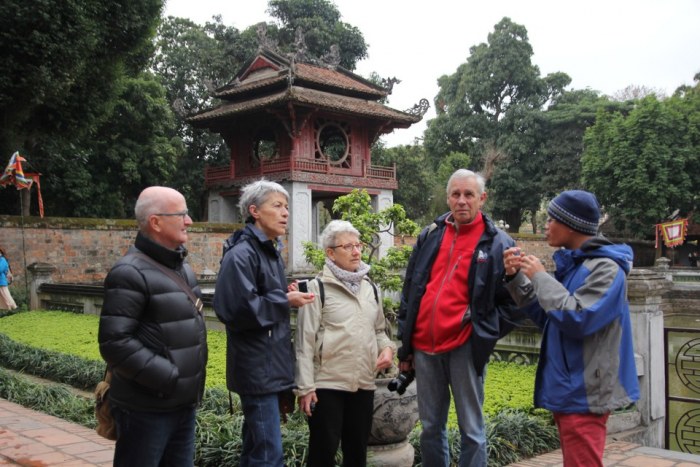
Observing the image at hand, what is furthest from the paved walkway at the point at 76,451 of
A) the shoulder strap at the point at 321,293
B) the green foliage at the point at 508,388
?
the shoulder strap at the point at 321,293

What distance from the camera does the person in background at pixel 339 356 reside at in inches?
127

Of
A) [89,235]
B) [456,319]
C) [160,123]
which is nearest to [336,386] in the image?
[456,319]

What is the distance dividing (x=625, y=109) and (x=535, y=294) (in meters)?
36.3

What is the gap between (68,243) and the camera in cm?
1741

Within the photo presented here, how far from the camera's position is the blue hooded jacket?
266 cm

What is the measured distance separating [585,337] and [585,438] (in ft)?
1.43

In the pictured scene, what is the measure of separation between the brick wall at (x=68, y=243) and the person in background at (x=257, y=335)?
14.6 meters

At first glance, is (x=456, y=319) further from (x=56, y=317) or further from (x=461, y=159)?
(x=461, y=159)

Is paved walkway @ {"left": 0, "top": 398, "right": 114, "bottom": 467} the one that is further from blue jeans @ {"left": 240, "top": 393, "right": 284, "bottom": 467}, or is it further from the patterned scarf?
the patterned scarf

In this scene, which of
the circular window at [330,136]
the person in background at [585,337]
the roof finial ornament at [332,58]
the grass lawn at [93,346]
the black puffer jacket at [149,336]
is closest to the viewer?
the black puffer jacket at [149,336]

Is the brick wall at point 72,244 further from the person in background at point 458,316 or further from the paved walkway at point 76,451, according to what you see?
the person in background at point 458,316

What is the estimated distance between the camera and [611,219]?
3434 centimetres

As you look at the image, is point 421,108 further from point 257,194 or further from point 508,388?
point 257,194

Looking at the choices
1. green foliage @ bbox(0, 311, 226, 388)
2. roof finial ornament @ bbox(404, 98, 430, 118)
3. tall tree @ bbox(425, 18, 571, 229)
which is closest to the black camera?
green foliage @ bbox(0, 311, 226, 388)
